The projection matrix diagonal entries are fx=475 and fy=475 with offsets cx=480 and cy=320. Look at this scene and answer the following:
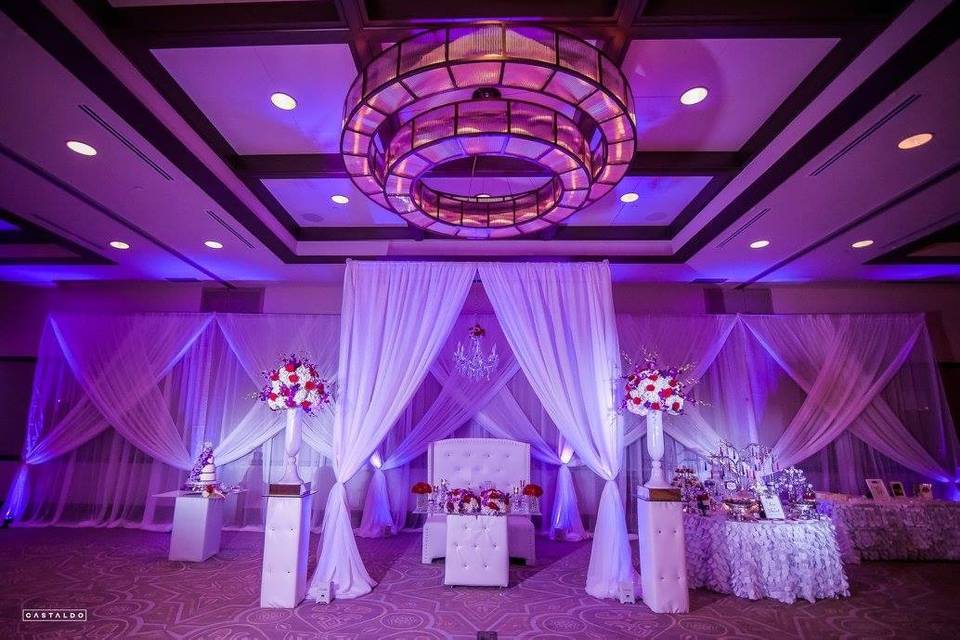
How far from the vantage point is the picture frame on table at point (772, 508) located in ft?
14.7

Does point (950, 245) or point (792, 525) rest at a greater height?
point (950, 245)

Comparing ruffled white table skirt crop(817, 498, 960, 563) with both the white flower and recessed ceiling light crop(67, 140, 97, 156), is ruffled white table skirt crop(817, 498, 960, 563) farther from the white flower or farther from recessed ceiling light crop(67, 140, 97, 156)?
recessed ceiling light crop(67, 140, 97, 156)

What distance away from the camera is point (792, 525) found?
14.1 ft

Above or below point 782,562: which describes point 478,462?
above

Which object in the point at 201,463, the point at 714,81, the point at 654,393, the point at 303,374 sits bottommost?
the point at 201,463

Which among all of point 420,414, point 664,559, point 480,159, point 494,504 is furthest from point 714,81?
point 420,414

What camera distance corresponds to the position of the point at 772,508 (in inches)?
178

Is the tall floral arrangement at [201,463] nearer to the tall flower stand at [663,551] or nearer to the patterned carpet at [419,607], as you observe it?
the patterned carpet at [419,607]

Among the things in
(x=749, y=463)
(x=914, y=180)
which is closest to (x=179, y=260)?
(x=749, y=463)

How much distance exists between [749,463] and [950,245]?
418 cm

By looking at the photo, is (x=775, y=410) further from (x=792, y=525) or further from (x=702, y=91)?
(x=702, y=91)

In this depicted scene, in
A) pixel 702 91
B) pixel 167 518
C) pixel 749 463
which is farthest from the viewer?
pixel 167 518

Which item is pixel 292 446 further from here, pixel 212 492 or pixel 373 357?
pixel 212 492

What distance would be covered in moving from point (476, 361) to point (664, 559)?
11.9ft
